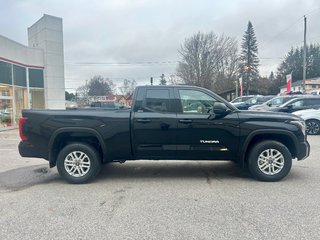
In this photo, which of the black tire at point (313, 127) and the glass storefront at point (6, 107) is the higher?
the glass storefront at point (6, 107)

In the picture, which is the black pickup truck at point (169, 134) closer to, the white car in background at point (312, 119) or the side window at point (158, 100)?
the side window at point (158, 100)

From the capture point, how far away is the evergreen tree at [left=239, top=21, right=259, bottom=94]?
5879 centimetres

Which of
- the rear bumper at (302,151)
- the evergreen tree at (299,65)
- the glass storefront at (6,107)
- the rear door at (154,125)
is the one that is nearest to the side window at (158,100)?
the rear door at (154,125)

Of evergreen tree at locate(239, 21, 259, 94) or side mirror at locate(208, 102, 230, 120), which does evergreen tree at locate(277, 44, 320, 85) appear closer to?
evergreen tree at locate(239, 21, 259, 94)

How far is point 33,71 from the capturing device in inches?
779

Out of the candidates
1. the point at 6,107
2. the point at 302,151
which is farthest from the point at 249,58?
the point at 302,151

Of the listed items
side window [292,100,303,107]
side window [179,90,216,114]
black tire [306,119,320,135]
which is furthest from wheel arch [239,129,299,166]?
side window [292,100,303,107]

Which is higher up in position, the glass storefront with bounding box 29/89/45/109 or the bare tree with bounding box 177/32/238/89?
the bare tree with bounding box 177/32/238/89

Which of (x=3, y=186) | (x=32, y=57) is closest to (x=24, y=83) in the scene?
(x=32, y=57)

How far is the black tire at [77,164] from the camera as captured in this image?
530 cm

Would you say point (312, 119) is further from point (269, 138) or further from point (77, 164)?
point (77, 164)

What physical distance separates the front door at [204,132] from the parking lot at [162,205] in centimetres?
59

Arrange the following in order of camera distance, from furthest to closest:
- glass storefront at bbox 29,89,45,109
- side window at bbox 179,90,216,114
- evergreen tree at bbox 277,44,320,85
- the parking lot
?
evergreen tree at bbox 277,44,320,85 → glass storefront at bbox 29,89,45,109 → side window at bbox 179,90,216,114 → the parking lot

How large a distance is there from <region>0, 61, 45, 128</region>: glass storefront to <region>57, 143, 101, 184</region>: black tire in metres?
13.1
